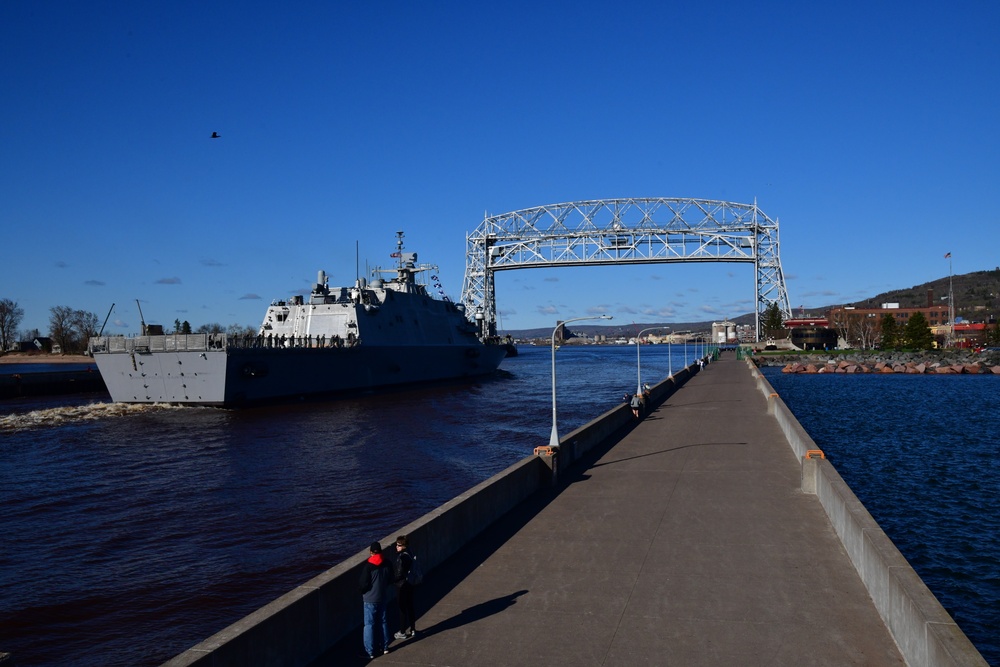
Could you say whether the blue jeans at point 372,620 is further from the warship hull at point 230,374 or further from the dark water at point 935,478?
the warship hull at point 230,374

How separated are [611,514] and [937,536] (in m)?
6.58

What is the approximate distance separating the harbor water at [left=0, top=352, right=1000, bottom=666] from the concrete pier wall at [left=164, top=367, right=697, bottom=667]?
10.4ft

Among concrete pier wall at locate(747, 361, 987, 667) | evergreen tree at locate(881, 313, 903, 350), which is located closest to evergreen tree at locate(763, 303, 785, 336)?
evergreen tree at locate(881, 313, 903, 350)

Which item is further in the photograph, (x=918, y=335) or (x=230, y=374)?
(x=918, y=335)

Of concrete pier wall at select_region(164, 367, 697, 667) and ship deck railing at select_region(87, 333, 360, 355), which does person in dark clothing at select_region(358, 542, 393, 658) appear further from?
ship deck railing at select_region(87, 333, 360, 355)

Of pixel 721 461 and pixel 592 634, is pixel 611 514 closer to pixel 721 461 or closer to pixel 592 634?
pixel 592 634

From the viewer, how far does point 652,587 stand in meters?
8.34

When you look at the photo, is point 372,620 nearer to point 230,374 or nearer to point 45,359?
point 230,374

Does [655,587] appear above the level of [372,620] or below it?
below

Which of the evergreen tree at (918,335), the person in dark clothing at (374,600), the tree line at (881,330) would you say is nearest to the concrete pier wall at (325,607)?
the person in dark clothing at (374,600)

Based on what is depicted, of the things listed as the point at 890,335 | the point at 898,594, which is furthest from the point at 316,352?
the point at 890,335

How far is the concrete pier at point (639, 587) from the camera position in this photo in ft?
21.3

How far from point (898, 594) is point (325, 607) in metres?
5.38

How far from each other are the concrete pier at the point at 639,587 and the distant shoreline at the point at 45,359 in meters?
113
